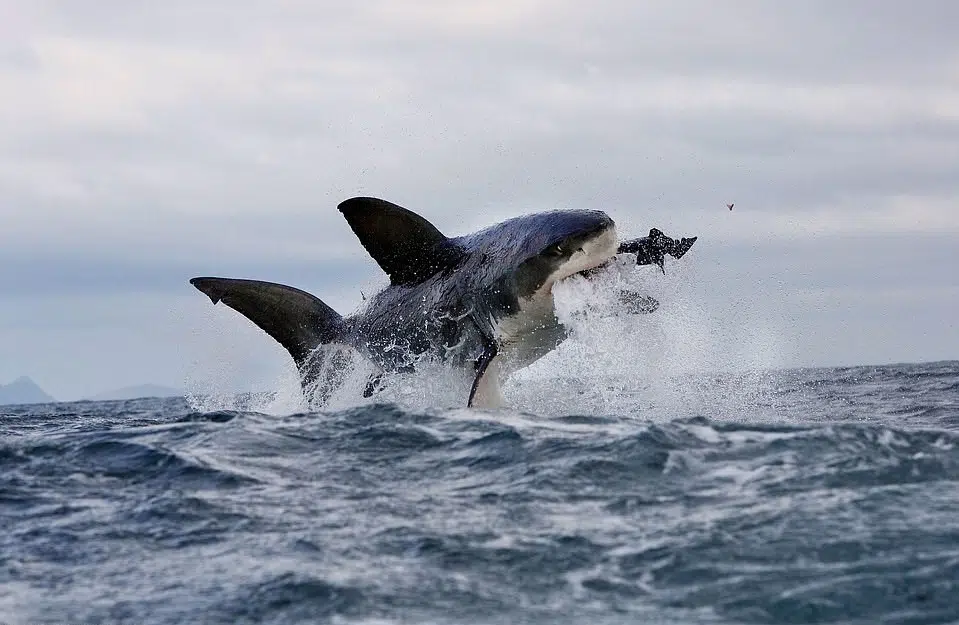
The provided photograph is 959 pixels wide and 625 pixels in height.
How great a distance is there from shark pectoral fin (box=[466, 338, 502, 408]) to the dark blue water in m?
2.19

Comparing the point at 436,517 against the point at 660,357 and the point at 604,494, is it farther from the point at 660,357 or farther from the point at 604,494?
the point at 660,357

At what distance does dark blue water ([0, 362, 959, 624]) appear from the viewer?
19.7 ft

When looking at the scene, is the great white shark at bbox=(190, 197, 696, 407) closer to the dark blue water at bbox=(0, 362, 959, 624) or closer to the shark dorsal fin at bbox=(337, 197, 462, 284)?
the shark dorsal fin at bbox=(337, 197, 462, 284)

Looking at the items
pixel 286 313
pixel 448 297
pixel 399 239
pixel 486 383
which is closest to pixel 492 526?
pixel 486 383

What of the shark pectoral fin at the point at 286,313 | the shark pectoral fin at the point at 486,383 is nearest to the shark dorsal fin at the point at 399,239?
the shark pectoral fin at the point at 486,383

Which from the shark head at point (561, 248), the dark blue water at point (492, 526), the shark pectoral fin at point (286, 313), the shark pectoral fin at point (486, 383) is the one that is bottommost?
the dark blue water at point (492, 526)

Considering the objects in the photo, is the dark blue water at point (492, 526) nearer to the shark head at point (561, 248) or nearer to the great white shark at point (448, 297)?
the shark head at point (561, 248)

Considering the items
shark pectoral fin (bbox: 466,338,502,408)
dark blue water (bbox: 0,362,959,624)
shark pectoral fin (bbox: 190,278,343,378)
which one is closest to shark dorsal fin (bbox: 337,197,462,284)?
shark pectoral fin (bbox: 466,338,502,408)

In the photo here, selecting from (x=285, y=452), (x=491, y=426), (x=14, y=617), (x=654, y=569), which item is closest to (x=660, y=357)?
(x=491, y=426)

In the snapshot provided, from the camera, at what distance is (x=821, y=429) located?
977 cm

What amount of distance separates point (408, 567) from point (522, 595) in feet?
2.80

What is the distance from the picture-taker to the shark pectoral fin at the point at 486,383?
43.5 feet

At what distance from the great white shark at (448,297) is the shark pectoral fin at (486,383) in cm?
1

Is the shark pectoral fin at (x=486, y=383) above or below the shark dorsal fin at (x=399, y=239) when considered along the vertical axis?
below
